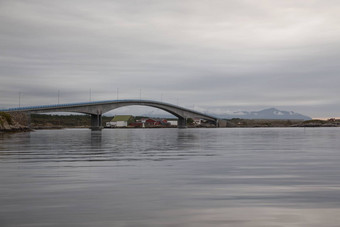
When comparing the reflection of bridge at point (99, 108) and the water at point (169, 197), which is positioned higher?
the reflection of bridge at point (99, 108)

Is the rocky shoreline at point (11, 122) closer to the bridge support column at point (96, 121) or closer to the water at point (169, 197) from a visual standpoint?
the bridge support column at point (96, 121)

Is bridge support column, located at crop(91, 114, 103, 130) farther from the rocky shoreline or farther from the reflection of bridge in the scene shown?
the rocky shoreline

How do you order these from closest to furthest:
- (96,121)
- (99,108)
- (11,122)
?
(11,122), (99,108), (96,121)

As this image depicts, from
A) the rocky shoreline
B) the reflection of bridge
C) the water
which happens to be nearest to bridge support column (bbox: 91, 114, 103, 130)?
the reflection of bridge

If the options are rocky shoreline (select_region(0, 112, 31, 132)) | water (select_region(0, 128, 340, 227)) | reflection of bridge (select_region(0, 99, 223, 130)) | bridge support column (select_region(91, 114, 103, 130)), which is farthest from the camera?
bridge support column (select_region(91, 114, 103, 130))

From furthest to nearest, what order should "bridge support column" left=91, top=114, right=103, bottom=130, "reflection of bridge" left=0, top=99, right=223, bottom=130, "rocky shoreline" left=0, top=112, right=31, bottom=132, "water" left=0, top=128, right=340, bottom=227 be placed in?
"bridge support column" left=91, top=114, right=103, bottom=130, "reflection of bridge" left=0, top=99, right=223, bottom=130, "rocky shoreline" left=0, top=112, right=31, bottom=132, "water" left=0, top=128, right=340, bottom=227

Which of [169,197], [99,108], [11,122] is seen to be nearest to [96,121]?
[99,108]

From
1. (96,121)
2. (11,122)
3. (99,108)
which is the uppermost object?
(99,108)

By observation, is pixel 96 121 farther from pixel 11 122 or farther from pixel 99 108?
pixel 11 122

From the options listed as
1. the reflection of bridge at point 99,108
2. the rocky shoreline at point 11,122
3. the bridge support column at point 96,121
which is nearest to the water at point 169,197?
the rocky shoreline at point 11,122

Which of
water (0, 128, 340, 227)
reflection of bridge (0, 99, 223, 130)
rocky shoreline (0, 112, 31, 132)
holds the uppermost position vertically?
reflection of bridge (0, 99, 223, 130)

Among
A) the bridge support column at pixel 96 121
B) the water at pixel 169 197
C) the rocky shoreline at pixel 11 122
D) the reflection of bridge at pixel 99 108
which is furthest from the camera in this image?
the bridge support column at pixel 96 121

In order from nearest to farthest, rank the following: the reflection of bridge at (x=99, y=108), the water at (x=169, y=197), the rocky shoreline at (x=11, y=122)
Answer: the water at (x=169, y=197)
the rocky shoreline at (x=11, y=122)
the reflection of bridge at (x=99, y=108)

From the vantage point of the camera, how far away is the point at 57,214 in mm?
7406
